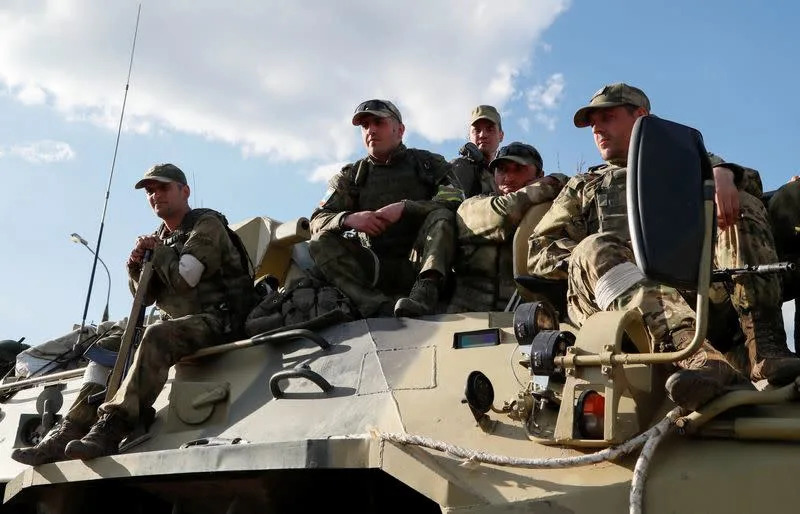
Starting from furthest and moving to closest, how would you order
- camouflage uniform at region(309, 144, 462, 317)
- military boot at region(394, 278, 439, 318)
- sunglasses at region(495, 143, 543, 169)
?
sunglasses at region(495, 143, 543, 169) → camouflage uniform at region(309, 144, 462, 317) → military boot at region(394, 278, 439, 318)

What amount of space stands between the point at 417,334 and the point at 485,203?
1.17 meters

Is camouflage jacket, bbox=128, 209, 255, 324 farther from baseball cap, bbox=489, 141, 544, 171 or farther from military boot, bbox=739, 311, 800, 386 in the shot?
military boot, bbox=739, 311, 800, 386

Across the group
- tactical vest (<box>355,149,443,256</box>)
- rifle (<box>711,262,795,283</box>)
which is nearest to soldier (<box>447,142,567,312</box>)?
tactical vest (<box>355,149,443,256</box>)

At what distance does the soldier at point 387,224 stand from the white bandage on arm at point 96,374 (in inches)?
49.7

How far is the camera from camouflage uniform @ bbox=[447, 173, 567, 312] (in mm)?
4707

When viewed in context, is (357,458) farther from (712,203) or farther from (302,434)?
(712,203)

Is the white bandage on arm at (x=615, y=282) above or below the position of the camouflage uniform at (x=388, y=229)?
below

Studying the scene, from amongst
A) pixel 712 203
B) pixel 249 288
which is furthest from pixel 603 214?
pixel 249 288

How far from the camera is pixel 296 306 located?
4.73m

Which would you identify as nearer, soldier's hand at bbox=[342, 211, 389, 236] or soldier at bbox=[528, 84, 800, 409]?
soldier at bbox=[528, 84, 800, 409]

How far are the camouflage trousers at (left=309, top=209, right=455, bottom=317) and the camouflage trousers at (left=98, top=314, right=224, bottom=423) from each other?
2.31 ft

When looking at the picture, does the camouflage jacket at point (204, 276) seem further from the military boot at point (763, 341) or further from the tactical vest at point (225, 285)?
the military boot at point (763, 341)

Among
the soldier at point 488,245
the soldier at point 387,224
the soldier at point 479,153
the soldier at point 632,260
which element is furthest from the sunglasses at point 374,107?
the soldier at point 632,260

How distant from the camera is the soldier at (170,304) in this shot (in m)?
4.21
